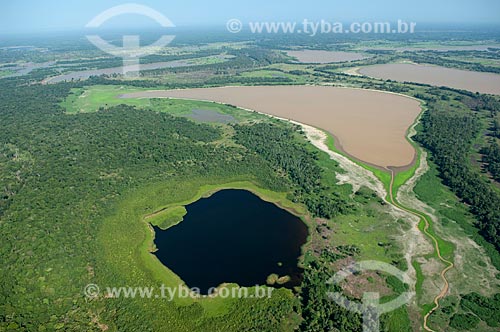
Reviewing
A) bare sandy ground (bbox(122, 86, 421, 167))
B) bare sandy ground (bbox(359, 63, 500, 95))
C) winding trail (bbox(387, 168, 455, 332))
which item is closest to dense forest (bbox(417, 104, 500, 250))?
bare sandy ground (bbox(122, 86, 421, 167))

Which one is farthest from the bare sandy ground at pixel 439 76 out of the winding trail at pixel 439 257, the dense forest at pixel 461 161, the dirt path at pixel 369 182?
the winding trail at pixel 439 257

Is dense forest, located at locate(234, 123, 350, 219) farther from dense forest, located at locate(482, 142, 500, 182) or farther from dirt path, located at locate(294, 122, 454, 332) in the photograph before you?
dense forest, located at locate(482, 142, 500, 182)

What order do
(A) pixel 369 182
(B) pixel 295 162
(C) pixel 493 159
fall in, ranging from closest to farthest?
(A) pixel 369 182, (B) pixel 295 162, (C) pixel 493 159

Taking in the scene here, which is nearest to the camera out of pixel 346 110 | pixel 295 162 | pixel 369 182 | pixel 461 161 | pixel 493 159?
pixel 369 182

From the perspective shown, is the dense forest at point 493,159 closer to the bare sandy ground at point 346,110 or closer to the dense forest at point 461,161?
the dense forest at point 461,161

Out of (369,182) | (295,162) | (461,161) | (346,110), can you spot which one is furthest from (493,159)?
(346,110)

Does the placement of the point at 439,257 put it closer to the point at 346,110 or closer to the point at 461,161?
the point at 461,161
